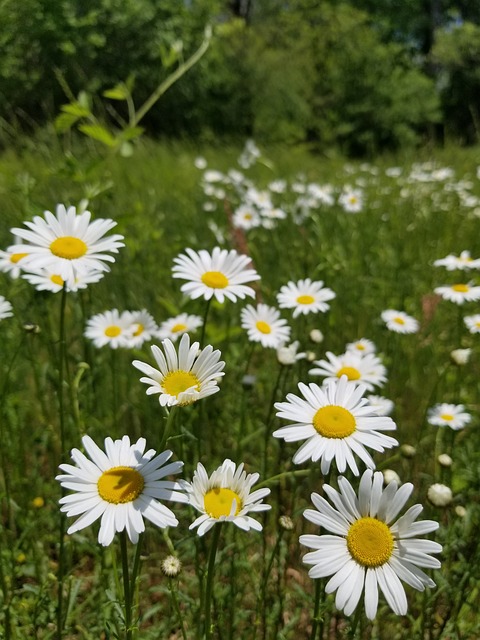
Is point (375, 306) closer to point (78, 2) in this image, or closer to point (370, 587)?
point (370, 587)

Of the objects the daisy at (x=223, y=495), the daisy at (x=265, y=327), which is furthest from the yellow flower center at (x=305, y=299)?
the daisy at (x=223, y=495)

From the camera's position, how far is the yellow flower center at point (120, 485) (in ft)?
2.79

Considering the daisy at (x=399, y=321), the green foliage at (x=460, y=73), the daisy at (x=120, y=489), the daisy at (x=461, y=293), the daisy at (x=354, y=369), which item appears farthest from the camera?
the green foliage at (x=460, y=73)

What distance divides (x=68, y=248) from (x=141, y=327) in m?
0.68

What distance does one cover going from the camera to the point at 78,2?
3432 millimetres

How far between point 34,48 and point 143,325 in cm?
201

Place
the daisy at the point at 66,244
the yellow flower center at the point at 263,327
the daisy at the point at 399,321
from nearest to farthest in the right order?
the daisy at the point at 66,244
the yellow flower center at the point at 263,327
the daisy at the point at 399,321

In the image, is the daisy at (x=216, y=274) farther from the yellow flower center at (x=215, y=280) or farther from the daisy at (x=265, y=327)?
the daisy at (x=265, y=327)

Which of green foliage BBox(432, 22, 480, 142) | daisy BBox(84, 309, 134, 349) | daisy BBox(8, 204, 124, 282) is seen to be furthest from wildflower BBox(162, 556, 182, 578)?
green foliage BBox(432, 22, 480, 142)

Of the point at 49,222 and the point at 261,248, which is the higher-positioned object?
the point at 261,248

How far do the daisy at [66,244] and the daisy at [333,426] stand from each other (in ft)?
1.60

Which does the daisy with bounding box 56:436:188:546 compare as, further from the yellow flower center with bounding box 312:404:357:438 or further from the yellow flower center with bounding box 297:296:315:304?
the yellow flower center with bounding box 297:296:315:304

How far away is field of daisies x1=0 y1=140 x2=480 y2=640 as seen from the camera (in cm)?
88

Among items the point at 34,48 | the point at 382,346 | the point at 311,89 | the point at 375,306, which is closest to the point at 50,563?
the point at 382,346
